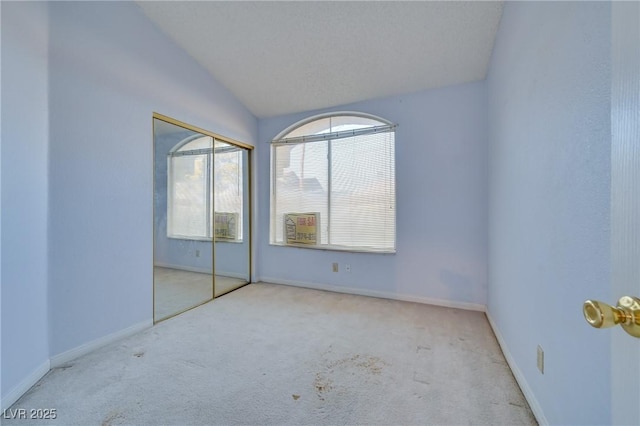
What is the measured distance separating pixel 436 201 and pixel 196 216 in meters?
2.88

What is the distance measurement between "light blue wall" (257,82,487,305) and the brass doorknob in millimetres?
2824

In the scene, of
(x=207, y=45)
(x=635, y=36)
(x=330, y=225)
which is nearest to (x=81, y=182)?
(x=207, y=45)

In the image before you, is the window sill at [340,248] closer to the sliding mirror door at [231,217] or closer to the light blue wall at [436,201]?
the light blue wall at [436,201]

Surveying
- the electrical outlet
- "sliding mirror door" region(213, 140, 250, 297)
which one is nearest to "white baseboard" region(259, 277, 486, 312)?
"sliding mirror door" region(213, 140, 250, 297)

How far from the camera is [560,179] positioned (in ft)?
3.99

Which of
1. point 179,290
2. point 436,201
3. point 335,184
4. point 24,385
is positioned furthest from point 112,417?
point 436,201

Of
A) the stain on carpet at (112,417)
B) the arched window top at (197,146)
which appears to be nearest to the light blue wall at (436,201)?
the arched window top at (197,146)

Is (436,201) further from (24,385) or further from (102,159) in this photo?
(24,385)

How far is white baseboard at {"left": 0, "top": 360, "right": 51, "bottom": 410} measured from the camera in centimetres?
154

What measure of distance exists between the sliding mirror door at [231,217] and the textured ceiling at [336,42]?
0.96 meters

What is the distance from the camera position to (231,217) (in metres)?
3.81

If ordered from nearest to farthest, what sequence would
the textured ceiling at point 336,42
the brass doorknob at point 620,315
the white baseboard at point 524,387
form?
the brass doorknob at point 620,315 → the white baseboard at point 524,387 → the textured ceiling at point 336,42

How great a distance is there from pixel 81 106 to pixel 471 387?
11.2 feet

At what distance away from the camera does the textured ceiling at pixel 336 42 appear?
2.35 metres
